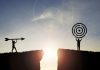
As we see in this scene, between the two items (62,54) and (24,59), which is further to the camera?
(24,59)

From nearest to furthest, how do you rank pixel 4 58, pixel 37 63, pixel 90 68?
1. pixel 90 68
2. pixel 4 58
3. pixel 37 63

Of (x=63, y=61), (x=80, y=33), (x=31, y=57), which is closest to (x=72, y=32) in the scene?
(x=80, y=33)

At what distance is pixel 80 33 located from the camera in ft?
109

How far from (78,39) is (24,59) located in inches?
262

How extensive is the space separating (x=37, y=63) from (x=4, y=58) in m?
4.36

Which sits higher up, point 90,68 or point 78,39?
point 78,39

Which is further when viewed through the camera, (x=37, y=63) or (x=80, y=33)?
(x=37, y=63)

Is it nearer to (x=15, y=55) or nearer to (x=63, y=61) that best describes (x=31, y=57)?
(x=15, y=55)

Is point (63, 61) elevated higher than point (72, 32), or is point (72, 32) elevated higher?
point (72, 32)

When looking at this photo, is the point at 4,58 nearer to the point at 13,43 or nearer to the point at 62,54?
the point at 13,43

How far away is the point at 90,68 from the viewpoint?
32.1 meters

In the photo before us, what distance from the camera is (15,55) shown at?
34812 millimetres

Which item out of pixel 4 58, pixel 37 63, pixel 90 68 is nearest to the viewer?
pixel 90 68

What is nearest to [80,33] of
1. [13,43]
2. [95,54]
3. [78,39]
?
[78,39]
